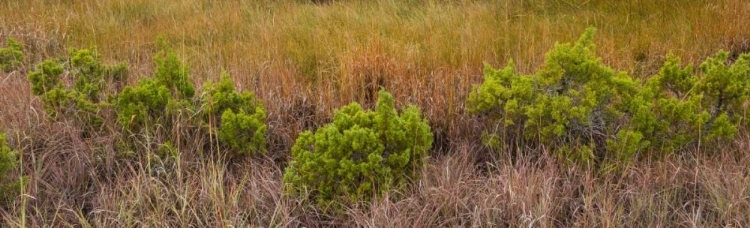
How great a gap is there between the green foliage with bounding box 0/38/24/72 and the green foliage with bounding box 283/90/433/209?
2.22m

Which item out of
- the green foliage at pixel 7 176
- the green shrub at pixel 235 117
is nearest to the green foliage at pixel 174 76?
the green shrub at pixel 235 117

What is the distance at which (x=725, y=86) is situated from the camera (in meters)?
3.24

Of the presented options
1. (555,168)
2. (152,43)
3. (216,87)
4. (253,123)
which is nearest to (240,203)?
(253,123)

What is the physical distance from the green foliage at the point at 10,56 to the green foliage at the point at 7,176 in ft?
4.56

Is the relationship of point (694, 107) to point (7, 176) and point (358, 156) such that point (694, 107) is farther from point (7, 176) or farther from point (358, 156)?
point (7, 176)

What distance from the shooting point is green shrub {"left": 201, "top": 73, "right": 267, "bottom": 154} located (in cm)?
330

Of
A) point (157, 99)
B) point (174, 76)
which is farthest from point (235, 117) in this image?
point (174, 76)

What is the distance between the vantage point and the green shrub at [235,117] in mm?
3305

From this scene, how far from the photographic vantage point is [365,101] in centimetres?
414

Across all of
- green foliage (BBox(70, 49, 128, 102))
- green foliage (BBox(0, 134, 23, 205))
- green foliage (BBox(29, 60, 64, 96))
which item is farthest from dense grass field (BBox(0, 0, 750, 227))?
green foliage (BBox(70, 49, 128, 102))

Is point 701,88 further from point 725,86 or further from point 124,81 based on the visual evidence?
point 124,81

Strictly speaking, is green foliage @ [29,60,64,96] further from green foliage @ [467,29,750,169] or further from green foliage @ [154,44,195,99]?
green foliage @ [467,29,750,169]

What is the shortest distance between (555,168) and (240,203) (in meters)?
1.32

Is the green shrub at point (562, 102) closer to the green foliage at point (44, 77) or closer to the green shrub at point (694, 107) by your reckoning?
the green shrub at point (694, 107)
